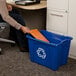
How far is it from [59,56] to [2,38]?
1088 mm

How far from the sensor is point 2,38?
310 centimetres

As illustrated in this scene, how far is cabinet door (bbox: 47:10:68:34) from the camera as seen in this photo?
8.64 feet

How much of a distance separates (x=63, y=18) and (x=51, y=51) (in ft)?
1.73

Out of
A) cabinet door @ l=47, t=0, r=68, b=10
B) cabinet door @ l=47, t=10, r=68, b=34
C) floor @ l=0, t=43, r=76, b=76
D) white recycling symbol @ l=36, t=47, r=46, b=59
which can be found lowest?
floor @ l=0, t=43, r=76, b=76

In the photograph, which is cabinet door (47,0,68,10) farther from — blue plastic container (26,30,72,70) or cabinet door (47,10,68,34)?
blue plastic container (26,30,72,70)

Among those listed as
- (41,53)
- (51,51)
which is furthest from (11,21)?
(51,51)

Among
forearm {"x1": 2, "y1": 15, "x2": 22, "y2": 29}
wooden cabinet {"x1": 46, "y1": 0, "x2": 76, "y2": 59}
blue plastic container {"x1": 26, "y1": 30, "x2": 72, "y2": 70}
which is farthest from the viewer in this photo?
forearm {"x1": 2, "y1": 15, "x2": 22, "y2": 29}

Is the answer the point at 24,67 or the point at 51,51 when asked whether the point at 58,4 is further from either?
the point at 24,67

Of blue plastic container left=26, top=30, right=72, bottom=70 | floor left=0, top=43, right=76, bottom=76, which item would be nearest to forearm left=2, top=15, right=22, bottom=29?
blue plastic container left=26, top=30, right=72, bottom=70

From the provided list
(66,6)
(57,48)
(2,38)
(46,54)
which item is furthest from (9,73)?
(66,6)

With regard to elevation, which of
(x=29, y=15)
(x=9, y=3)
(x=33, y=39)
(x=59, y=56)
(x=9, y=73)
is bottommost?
(x=9, y=73)

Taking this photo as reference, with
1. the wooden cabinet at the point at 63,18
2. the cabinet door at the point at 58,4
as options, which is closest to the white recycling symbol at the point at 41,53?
the wooden cabinet at the point at 63,18

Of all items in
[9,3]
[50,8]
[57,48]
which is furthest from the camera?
[9,3]

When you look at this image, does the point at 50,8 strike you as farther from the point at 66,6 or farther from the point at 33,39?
the point at 33,39
